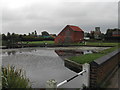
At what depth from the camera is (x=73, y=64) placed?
38.1 ft

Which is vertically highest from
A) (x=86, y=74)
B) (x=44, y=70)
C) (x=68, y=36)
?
(x=68, y=36)

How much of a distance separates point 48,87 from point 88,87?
176 centimetres

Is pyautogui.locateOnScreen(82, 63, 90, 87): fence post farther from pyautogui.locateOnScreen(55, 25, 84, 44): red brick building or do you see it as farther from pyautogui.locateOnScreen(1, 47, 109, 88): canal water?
pyautogui.locateOnScreen(55, 25, 84, 44): red brick building

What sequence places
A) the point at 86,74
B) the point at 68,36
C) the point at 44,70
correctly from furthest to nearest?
the point at 68,36 < the point at 44,70 < the point at 86,74

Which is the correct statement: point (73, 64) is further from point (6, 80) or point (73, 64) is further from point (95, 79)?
point (6, 80)

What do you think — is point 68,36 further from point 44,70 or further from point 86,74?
point 86,74

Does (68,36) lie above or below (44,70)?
above

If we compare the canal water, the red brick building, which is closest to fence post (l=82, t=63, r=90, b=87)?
the canal water

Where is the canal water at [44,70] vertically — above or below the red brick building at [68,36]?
below

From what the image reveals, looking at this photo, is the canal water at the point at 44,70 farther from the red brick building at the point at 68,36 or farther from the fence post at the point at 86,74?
the red brick building at the point at 68,36

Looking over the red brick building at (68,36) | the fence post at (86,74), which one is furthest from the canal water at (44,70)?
the red brick building at (68,36)

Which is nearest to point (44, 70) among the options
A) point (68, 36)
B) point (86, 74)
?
point (86, 74)

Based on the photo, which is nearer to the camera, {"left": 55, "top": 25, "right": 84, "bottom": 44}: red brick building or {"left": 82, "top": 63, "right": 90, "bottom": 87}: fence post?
{"left": 82, "top": 63, "right": 90, "bottom": 87}: fence post

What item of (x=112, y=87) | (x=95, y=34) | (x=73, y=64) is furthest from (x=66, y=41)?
(x=112, y=87)
